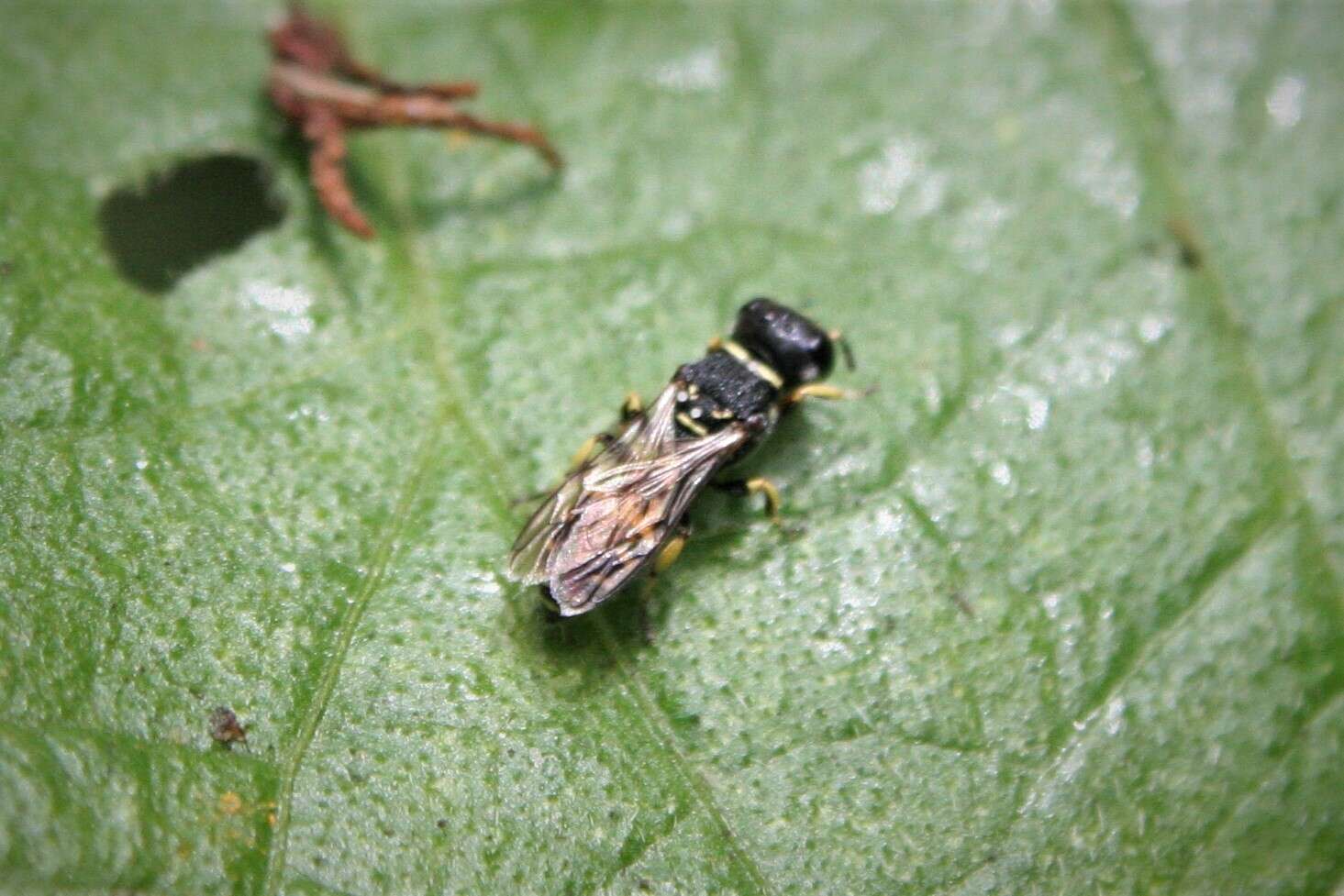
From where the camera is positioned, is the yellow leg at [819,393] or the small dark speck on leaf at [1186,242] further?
the small dark speck on leaf at [1186,242]

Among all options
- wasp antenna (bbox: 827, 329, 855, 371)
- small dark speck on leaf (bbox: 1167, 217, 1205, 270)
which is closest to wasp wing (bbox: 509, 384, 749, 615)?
wasp antenna (bbox: 827, 329, 855, 371)

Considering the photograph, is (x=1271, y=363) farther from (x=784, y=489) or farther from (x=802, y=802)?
(x=802, y=802)

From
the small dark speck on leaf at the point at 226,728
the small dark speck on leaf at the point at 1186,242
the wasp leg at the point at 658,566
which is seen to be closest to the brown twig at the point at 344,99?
the wasp leg at the point at 658,566

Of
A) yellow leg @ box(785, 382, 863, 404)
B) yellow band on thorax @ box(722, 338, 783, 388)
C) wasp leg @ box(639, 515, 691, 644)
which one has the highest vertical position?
yellow leg @ box(785, 382, 863, 404)

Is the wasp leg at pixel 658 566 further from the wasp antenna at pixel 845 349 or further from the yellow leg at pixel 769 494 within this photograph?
the wasp antenna at pixel 845 349

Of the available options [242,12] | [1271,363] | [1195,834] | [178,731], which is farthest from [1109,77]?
[178,731]

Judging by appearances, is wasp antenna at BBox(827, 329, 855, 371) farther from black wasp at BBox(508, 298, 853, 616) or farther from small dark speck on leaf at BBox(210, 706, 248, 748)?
small dark speck on leaf at BBox(210, 706, 248, 748)

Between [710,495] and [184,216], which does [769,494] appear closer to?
[710,495]
